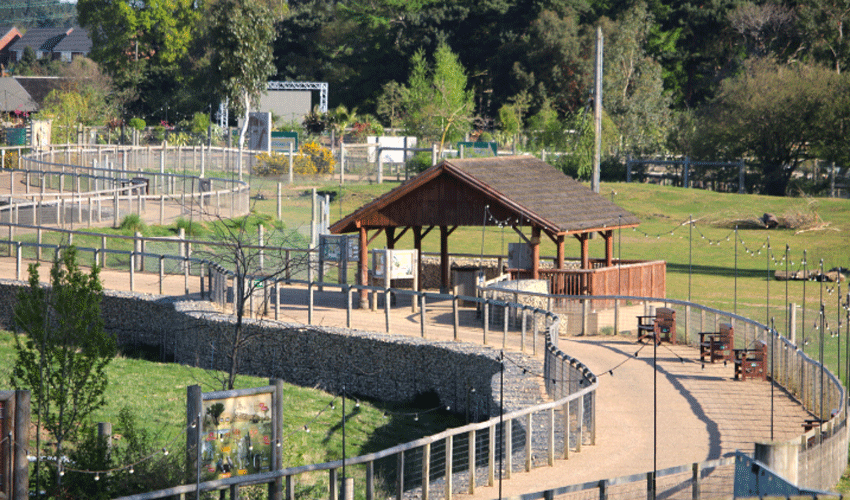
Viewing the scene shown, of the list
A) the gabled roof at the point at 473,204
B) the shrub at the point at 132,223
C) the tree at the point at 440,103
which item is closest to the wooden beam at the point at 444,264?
the gabled roof at the point at 473,204

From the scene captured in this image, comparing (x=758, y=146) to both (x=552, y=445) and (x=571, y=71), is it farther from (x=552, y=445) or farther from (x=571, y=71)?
(x=552, y=445)

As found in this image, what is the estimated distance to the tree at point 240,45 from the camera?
65.4 metres

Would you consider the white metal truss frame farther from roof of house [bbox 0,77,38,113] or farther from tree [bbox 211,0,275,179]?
tree [bbox 211,0,275,179]

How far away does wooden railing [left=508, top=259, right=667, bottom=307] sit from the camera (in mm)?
25422

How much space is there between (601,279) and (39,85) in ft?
249

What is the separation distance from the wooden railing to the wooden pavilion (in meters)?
0.02

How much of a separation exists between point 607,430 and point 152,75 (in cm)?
8275

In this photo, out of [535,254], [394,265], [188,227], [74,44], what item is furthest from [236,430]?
[74,44]

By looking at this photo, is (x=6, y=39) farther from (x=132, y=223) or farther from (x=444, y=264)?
(x=444, y=264)

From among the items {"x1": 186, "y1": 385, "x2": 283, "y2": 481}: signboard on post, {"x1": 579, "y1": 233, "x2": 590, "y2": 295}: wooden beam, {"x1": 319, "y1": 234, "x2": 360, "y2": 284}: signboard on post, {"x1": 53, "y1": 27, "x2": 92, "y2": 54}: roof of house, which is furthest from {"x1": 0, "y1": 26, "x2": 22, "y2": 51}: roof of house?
{"x1": 186, "y1": 385, "x2": 283, "y2": 481}: signboard on post

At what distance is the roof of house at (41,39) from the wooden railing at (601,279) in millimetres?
145611

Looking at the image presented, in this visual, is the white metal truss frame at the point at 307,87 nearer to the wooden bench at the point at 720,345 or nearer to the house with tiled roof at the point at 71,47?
the wooden bench at the point at 720,345

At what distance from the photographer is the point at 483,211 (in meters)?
Result: 25.5

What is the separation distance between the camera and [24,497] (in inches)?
402
